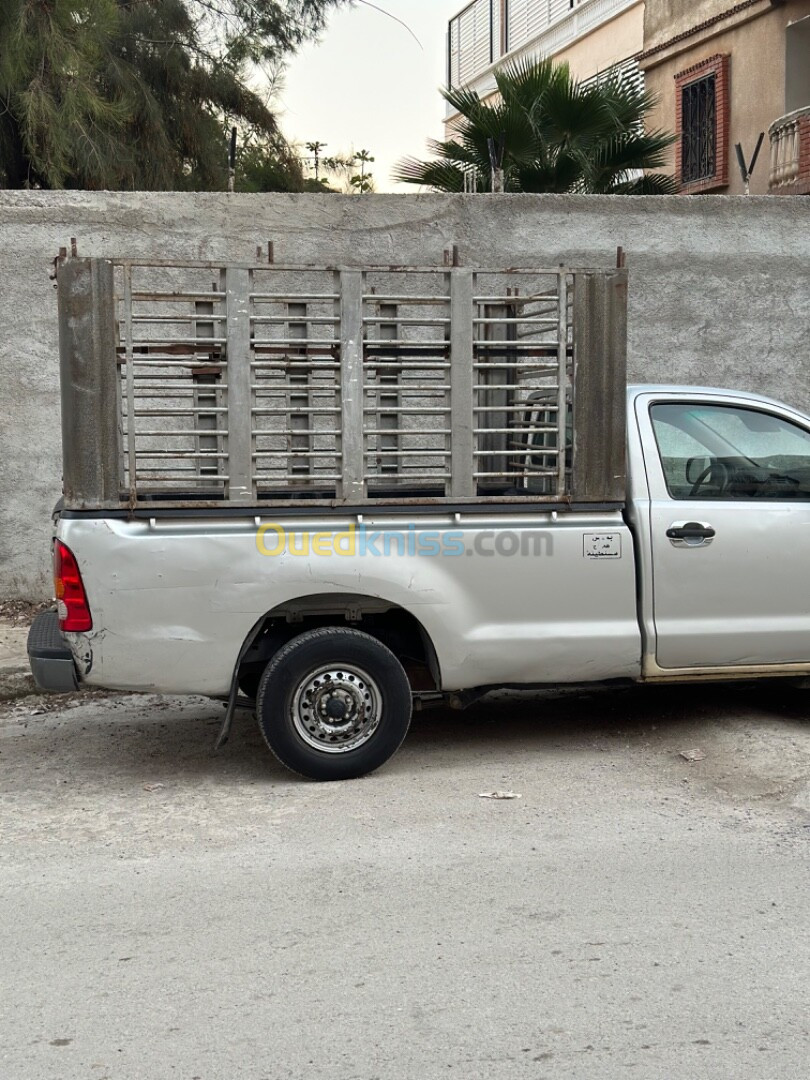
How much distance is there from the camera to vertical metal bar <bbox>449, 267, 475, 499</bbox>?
19.7 feet

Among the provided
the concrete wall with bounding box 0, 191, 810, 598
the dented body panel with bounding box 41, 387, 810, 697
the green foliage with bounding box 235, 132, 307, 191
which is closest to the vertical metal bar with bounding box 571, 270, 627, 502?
the dented body panel with bounding box 41, 387, 810, 697

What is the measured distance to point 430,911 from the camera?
4375 mm

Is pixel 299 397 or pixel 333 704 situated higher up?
pixel 299 397

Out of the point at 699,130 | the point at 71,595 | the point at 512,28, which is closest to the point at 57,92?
the point at 71,595

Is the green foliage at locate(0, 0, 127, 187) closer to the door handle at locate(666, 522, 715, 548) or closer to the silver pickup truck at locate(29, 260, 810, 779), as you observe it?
the silver pickup truck at locate(29, 260, 810, 779)

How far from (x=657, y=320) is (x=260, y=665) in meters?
4.91

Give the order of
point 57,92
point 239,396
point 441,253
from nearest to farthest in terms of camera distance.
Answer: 1. point 239,396
2. point 441,253
3. point 57,92

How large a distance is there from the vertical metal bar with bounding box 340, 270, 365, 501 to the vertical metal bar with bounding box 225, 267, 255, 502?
17.1 inches

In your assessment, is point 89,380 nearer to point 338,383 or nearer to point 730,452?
point 338,383

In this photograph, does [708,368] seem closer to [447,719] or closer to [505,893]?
[447,719]

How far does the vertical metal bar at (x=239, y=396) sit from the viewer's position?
5.78 metres

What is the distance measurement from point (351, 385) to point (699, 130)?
17.3m

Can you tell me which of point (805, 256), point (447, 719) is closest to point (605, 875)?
point (447, 719)

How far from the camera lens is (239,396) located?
5.82 m
